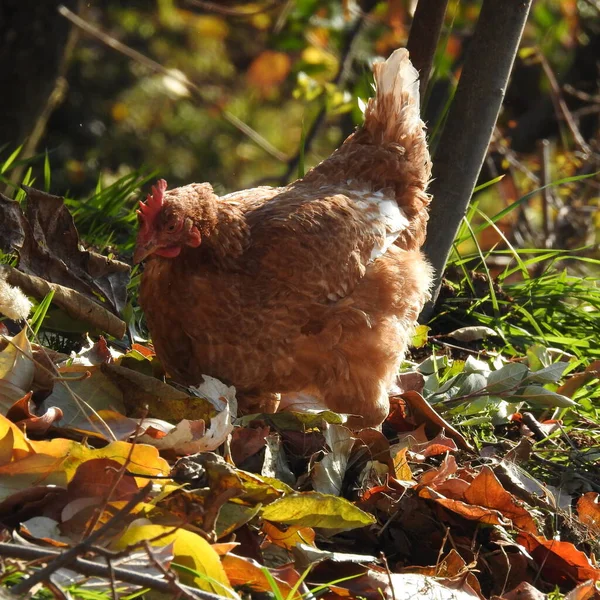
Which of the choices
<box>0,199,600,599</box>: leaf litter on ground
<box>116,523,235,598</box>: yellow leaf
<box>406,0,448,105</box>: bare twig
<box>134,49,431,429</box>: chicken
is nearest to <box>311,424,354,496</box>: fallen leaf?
<box>0,199,600,599</box>: leaf litter on ground

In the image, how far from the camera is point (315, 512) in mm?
2197

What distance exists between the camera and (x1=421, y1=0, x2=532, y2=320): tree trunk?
3.90 meters

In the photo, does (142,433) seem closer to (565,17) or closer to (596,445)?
(596,445)

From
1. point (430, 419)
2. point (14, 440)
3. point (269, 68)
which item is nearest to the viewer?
point (14, 440)

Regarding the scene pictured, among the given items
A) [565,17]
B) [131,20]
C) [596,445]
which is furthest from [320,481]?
[131,20]

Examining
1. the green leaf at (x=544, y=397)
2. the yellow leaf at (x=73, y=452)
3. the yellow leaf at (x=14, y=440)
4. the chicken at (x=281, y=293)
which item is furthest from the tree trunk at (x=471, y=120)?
the yellow leaf at (x=14, y=440)

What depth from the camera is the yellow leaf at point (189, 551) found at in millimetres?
1947

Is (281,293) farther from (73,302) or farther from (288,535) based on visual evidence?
(288,535)

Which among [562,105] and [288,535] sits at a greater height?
[562,105]

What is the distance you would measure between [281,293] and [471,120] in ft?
4.74

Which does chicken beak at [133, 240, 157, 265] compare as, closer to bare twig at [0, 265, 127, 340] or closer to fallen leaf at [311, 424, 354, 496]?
bare twig at [0, 265, 127, 340]

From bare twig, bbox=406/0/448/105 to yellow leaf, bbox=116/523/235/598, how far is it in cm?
281

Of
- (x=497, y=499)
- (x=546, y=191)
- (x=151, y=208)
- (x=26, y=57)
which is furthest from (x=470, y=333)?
(x=26, y=57)

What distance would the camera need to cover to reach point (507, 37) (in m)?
3.89
